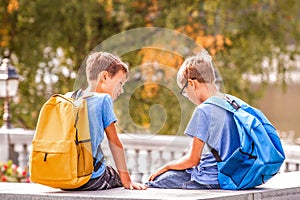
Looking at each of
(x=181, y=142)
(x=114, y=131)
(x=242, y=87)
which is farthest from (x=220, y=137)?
(x=242, y=87)

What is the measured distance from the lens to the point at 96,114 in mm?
6660

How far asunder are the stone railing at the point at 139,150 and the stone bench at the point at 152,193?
1.50 meters

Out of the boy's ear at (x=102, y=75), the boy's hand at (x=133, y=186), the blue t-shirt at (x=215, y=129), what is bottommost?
the boy's hand at (x=133, y=186)

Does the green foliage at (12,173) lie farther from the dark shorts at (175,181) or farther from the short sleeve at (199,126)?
the short sleeve at (199,126)

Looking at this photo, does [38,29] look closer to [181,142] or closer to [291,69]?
[291,69]

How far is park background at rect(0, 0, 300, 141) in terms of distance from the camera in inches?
671

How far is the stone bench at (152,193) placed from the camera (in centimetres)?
646

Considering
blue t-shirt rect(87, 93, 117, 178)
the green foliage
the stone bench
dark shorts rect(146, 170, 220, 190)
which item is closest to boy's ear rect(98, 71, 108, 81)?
blue t-shirt rect(87, 93, 117, 178)

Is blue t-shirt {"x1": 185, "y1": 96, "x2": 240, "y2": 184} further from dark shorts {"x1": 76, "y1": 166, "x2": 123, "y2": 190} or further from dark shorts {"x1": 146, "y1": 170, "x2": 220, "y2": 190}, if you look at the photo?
dark shorts {"x1": 76, "y1": 166, "x2": 123, "y2": 190}

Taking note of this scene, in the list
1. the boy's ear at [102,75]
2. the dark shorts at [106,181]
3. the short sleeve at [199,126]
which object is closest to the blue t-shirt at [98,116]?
the boy's ear at [102,75]

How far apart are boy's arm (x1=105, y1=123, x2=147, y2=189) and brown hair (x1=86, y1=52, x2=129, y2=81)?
336mm

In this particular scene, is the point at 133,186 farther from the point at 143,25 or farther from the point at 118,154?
the point at 143,25

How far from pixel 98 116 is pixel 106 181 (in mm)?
483

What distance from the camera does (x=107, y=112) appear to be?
668 centimetres
